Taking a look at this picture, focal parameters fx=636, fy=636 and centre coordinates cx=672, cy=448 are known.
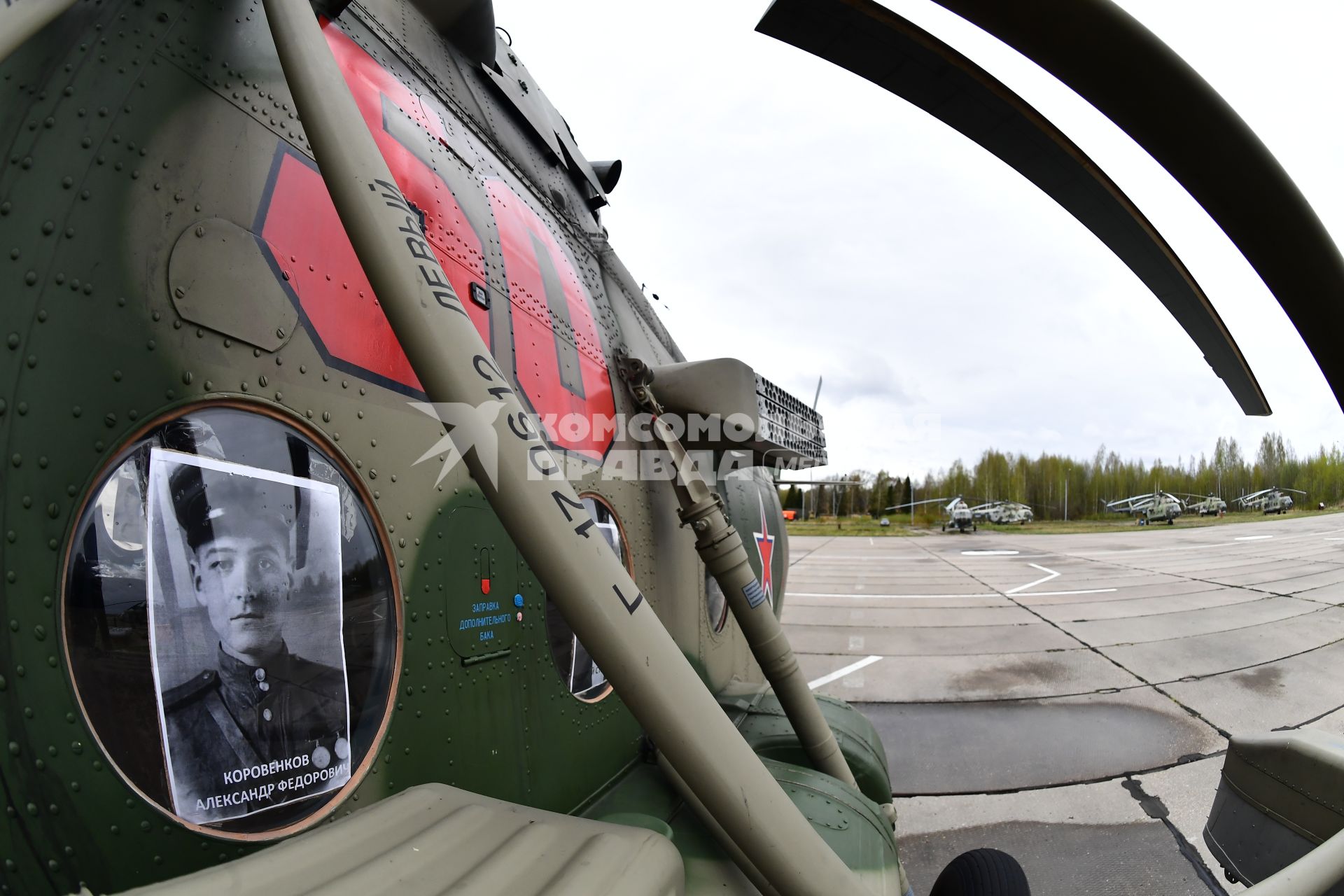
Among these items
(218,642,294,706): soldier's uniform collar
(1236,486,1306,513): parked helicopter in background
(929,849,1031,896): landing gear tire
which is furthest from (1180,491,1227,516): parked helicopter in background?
(218,642,294,706): soldier's uniform collar

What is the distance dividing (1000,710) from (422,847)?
27.0 ft

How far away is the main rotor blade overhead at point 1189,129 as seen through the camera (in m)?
1.69

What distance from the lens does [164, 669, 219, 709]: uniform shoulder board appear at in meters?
1.21

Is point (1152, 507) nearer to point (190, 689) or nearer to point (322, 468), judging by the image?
point (322, 468)

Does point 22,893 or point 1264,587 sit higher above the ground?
point 22,893

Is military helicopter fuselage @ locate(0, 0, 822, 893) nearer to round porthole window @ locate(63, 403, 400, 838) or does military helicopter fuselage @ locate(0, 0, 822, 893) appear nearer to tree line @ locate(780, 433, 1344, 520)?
round porthole window @ locate(63, 403, 400, 838)

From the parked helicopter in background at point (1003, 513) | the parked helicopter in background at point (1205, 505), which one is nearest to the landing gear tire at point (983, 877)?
the parked helicopter in background at point (1003, 513)

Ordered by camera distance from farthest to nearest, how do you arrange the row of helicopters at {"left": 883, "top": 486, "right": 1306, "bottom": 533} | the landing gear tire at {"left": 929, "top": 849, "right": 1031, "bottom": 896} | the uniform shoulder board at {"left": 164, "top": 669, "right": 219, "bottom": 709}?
1. the row of helicopters at {"left": 883, "top": 486, "right": 1306, "bottom": 533}
2. the landing gear tire at {"left": 929, "top": 849, "right": 1031, "bottom": 896}
3. the uniform shoulder board at {"left": 164, "top": 669, "right": 219, "bottom": 709}

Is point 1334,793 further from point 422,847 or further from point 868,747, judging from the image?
point 422,847

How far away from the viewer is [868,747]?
3889 millimetres

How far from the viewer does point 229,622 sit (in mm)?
1312

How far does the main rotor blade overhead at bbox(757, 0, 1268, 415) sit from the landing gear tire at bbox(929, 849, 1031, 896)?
2.43m

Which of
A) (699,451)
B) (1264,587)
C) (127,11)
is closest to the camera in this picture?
(127,11)

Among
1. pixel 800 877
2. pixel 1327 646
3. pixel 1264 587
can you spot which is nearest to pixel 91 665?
pixel 800 877
